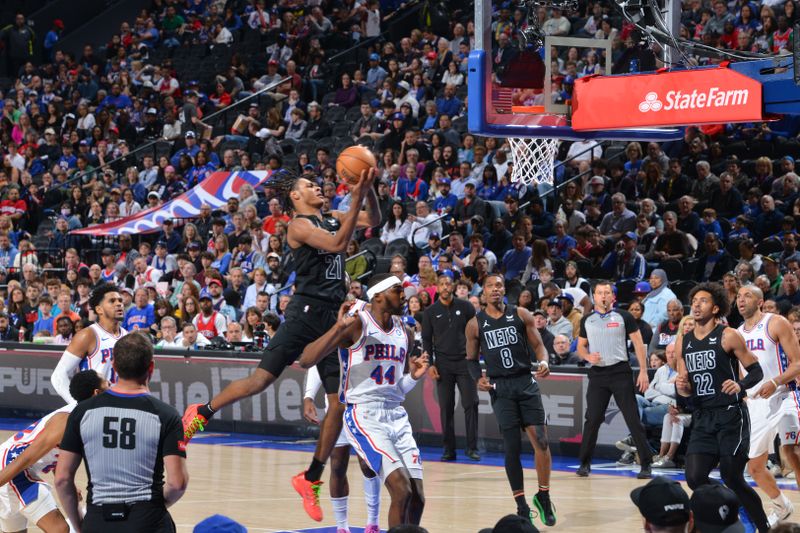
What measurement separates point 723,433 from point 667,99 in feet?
8.71

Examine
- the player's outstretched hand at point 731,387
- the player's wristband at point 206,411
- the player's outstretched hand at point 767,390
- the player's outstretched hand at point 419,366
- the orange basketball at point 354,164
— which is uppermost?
the orange basketball at point 354,164

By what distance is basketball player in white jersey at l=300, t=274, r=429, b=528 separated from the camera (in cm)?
839

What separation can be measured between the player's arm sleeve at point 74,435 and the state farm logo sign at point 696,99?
553 cm

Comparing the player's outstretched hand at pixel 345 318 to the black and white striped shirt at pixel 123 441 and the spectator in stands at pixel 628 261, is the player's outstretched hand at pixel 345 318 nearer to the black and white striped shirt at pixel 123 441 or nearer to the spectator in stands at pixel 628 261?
the black and white striped shirt at pixel 123 441

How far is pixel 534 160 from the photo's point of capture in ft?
38.3

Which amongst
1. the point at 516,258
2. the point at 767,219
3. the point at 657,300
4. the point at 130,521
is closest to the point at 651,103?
the point at 130,521

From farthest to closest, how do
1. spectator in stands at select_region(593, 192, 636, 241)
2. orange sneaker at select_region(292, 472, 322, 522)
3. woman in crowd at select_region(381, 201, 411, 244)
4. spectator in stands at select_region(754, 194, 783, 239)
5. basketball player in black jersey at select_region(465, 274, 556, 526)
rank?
woman in crowd at select_region(381, 201, 411, 244)
spectator in stands at select_region(593, 192, 636, 241)
spectator in stands at select_region(754, 194, 783, 239)
basketball player in black jersey at select_region(465, 274, 556, 526)
orange sneaker at select_region(292, 472, 322, 522)

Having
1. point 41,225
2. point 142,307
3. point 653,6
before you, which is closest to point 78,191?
point 41,225

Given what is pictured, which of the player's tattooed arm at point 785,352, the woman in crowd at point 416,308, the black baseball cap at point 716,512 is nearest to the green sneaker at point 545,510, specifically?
the player's tattooed arm at point 785,352

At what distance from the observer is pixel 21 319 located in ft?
66.9

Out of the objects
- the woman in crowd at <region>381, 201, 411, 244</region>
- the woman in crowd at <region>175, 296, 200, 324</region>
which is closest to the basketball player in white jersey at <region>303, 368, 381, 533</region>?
the woman in crowd at <region>175, 296, 200, 324</region>

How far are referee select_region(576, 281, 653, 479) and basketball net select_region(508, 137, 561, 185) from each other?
6.21 ft

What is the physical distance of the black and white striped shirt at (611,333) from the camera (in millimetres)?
12914

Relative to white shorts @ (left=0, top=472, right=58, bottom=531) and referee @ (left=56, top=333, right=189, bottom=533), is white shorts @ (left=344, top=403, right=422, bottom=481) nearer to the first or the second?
white shorts @ (left=0, top=472, right=58, bottom=531)
